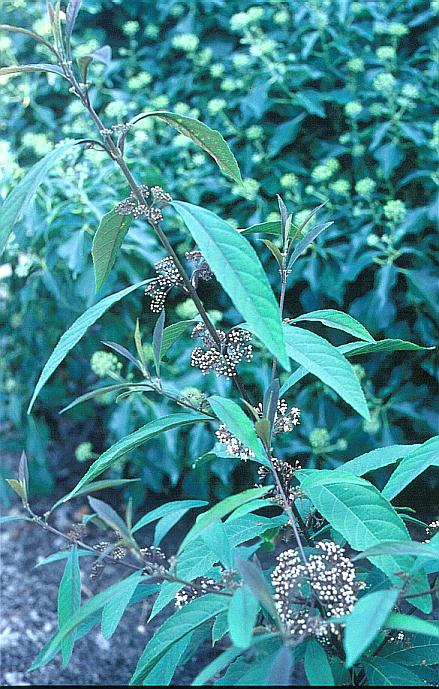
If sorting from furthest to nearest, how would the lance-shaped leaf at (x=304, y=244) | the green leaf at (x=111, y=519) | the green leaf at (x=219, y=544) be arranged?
the lance-shaped leaf at (x=304, y=244) → the green leaf at (x=219, y=544) → the green leaf at (x=111, y=519)

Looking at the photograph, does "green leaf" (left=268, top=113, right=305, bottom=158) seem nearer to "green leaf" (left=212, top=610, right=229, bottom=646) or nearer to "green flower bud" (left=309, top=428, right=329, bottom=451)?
"green flower bud" (left=309, top=428, right=329, bottom=451)

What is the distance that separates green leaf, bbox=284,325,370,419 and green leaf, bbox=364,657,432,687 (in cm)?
31

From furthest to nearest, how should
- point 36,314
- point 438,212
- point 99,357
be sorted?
point 36,314 < point 438,212 < point 99,357

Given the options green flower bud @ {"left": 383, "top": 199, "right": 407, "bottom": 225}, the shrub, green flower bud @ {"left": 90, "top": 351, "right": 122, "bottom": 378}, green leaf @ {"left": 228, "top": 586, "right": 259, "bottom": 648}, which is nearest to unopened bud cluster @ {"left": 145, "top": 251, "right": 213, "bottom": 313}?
the shrub

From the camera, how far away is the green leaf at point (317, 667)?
72 centimetres

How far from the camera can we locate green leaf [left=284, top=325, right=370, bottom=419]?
75 centimetres

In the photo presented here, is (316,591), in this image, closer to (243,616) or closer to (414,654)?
(243,616)

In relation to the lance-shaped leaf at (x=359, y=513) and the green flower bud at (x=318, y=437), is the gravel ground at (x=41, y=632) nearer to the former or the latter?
the green flower bud at (x=318, y=437)

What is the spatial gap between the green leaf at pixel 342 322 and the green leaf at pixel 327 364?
0.23 ft

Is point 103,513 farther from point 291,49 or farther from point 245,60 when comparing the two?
point 291,49

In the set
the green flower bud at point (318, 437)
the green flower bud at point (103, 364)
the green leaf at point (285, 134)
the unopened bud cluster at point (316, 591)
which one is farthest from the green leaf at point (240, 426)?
the green leaf at point (285, 134)

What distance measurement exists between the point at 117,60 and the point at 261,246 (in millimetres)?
985

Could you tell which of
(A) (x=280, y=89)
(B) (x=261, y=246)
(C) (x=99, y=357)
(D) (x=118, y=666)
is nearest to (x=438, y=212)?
(B) (x=261, y=246)

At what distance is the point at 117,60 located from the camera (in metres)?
2.66
